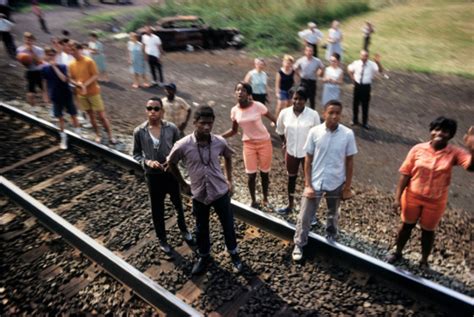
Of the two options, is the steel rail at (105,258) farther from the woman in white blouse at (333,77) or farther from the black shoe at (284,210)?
the woman in white blouse at (333,77)

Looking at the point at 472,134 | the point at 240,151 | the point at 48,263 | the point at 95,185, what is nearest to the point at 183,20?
the point at 240,151

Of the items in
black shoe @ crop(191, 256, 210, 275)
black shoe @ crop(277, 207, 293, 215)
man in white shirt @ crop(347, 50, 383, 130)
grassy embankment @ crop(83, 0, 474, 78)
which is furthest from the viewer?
grassy embankment @ crop(83, 0, 474, 78)

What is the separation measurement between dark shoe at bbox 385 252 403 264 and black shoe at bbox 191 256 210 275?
226 centimetres

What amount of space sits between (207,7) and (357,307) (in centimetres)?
2168

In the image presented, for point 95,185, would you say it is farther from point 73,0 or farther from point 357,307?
point 73,0

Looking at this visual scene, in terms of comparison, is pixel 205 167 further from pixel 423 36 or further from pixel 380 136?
pixel 423 36

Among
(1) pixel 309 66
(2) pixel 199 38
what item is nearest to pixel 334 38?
(1) pixel 309 66

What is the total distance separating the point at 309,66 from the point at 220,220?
5.45 m

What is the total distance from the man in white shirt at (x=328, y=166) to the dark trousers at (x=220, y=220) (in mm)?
834

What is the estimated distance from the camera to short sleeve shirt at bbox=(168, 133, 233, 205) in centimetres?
424

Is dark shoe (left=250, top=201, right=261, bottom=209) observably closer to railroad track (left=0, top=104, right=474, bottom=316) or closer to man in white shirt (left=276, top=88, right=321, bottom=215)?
railroad track (left=0, top=104, right=474, bottom=316)

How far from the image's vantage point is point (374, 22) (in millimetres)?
20062

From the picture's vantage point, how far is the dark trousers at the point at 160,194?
478 cm

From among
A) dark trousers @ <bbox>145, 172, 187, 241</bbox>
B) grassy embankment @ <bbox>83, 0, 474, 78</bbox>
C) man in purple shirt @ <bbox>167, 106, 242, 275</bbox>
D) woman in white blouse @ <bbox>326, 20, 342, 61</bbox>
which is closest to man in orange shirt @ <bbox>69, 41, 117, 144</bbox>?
dark trousers @ <bbox>145, 172, 187, 241</bbox>
